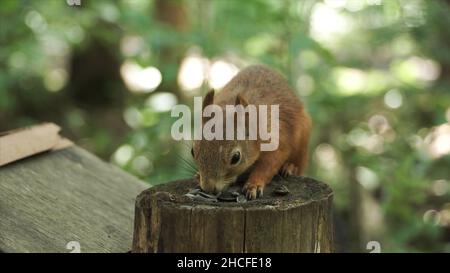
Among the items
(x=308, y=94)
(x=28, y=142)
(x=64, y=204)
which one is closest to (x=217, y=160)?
(x=64, y=204)

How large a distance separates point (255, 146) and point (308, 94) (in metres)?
2.42

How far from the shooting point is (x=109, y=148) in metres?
6.25

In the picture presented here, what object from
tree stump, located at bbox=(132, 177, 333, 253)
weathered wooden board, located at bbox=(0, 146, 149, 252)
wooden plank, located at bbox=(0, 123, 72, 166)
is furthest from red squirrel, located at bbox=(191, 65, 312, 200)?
wooden plank, located at bbox=(0, 123, 72, 166)

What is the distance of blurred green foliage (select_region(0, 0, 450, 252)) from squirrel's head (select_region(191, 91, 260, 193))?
26.4 inches

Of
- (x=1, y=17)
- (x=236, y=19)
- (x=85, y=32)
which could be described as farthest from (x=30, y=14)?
(x=236, y=19)

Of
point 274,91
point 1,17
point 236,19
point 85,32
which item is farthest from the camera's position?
point 85,32

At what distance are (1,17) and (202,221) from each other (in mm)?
4050

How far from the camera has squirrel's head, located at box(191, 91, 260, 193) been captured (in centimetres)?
233

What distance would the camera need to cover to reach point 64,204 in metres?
2.61

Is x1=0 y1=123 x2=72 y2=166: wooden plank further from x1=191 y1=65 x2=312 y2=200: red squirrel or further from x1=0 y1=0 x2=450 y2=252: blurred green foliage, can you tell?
x1=191 y1=65 x2=312 y2=200: red squirrel

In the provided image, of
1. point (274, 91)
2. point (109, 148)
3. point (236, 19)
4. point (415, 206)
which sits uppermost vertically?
point (236, 19)

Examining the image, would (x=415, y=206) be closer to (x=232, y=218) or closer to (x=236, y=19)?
(x=236, y=19)

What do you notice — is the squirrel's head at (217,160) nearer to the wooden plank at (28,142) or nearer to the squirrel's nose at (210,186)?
the squirrel's nose at (210,186)

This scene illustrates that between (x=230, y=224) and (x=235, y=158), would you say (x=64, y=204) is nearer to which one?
(x=235, y=158)
